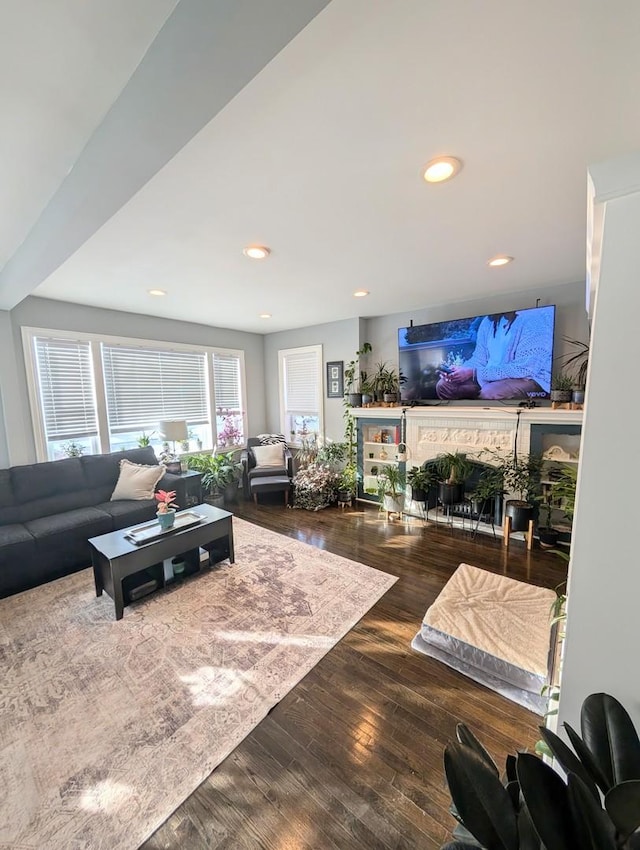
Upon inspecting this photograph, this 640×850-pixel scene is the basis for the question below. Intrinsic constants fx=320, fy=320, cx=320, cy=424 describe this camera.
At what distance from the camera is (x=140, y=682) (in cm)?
171

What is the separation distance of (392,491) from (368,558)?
1064mm

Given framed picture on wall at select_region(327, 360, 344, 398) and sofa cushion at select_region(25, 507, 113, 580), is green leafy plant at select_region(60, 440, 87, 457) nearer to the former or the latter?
sofa cushion at select_region(25, 507, 113, 580)

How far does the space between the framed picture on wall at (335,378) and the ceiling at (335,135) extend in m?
2.10

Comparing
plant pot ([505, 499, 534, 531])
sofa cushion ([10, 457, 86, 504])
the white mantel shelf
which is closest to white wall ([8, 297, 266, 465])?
sofa cushion ([10, 457, 86, 504])

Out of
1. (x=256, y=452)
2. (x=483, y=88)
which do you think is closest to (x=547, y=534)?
(x=483, y=88)

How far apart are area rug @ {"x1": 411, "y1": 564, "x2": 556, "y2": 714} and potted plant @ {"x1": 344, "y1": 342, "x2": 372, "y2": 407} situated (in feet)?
8.12

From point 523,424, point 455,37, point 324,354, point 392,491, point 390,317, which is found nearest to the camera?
point 455,37

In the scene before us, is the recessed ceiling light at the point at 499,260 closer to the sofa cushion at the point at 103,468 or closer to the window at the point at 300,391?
the window at the point at 300,391

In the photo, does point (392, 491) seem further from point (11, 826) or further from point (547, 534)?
point (11, 826)

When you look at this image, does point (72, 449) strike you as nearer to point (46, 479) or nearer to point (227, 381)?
point (46, 479)

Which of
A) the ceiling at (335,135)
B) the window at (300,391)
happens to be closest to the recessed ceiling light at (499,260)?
the ceiling at (335,135)

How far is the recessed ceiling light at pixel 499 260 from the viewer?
2.42 meters

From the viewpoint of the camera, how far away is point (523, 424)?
10.5ft

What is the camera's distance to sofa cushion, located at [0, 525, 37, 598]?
240 centimetres
